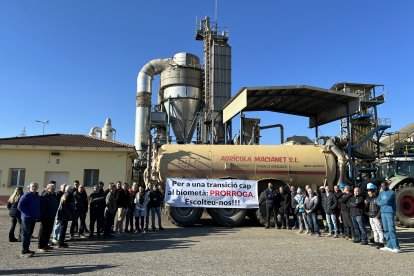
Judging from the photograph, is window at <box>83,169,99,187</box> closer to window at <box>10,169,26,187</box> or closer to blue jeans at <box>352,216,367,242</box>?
window at <box>10,169,26,187</box>

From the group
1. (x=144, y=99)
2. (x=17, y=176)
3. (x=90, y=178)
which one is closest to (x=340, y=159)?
(x=90, y=178)

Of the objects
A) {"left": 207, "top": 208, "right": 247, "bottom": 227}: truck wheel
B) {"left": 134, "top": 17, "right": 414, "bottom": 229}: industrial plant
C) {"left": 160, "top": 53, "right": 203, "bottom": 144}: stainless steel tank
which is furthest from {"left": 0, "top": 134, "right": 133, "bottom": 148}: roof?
{"left": 207, "top": 208, "right": 247, "bottom": 227}: truck wheel

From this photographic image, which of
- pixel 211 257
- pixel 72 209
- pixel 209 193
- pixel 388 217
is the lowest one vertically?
pixel 211 257

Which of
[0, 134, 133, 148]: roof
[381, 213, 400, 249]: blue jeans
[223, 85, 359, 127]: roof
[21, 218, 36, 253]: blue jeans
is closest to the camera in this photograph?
[21, 218, 36, 253]: blue jeans

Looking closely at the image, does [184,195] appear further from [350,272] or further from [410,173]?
[410,173]

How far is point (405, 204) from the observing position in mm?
14016

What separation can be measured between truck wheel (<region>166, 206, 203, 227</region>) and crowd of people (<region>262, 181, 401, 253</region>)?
2924 millimetres

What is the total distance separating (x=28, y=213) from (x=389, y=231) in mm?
9820

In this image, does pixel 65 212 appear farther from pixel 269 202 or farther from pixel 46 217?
pixel 269 202

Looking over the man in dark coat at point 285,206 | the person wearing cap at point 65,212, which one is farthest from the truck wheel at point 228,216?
the person wearing cap at point 65,212

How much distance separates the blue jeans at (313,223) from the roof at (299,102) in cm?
665

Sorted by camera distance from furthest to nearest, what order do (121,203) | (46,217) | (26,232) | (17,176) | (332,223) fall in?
(17,176), (332,223), (121,203), (46,217), (26,232)

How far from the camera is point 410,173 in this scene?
49.1ft

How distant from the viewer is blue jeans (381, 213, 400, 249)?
9419 mm
